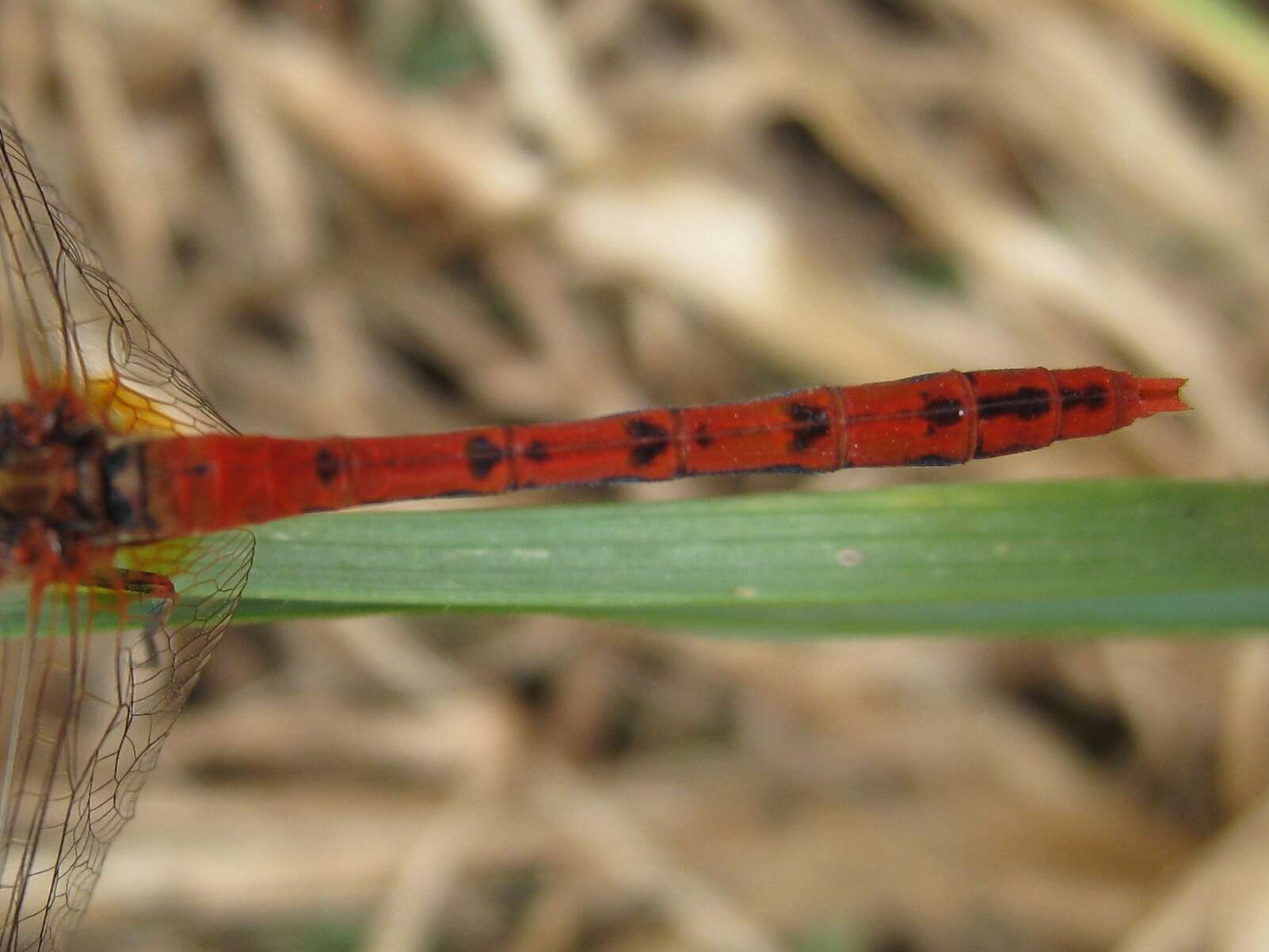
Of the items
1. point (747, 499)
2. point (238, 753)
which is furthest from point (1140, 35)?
point (238, 753)

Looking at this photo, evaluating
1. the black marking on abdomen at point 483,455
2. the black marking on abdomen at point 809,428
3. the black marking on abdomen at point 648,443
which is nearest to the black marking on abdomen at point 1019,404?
the black marking on abdomen at point 809,428

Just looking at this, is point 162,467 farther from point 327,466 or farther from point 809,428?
point 809,428

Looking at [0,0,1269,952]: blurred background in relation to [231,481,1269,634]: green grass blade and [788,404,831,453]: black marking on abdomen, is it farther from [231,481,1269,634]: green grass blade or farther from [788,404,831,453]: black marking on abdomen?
[231,481,1269,634]: green grass blade

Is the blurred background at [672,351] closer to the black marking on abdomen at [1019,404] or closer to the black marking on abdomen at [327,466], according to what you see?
the black marking on abdomen at [1019,404]

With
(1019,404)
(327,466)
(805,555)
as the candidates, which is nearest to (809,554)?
(805,555)

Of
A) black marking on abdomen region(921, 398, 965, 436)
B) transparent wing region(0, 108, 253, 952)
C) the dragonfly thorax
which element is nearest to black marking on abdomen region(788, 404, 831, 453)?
black marking on abdomen region(921, 398, 965, 436)

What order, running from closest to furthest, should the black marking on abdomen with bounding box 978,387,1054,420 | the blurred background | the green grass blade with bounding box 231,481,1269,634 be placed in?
the green grass blade with bounding box 231,481,1269,634, the black marking on abdomen with bounding box 978,387,1054,420, the blurred background
